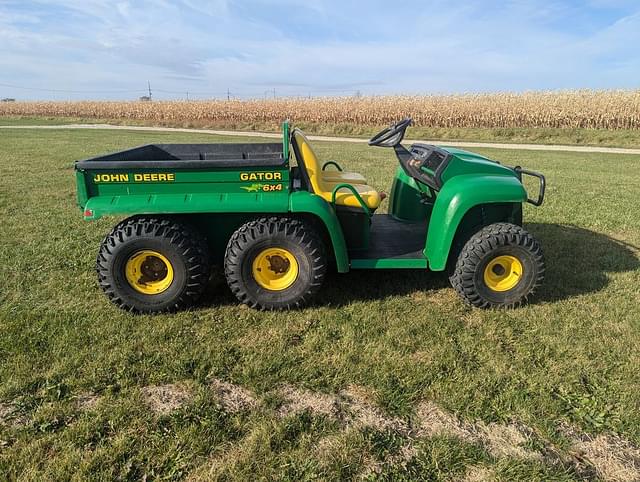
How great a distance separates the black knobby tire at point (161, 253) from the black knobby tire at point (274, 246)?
0.24 metres

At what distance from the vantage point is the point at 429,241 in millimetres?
3633

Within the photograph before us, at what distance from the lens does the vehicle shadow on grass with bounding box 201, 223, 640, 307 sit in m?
3.82

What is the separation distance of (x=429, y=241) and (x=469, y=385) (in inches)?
50.6

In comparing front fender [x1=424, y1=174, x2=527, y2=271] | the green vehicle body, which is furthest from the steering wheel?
front fender [x1=424, y1=174, x2=527, y2=271]

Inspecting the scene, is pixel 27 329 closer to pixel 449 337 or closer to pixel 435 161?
pixel 449 337

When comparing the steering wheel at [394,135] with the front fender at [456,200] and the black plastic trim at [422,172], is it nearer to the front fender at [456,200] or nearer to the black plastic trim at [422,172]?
the black plastic trim at [422,172]

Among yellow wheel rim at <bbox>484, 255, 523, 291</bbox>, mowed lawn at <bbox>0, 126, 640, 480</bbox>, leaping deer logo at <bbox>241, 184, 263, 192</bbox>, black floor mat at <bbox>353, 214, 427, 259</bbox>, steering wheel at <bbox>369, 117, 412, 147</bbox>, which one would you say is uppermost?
steering wheel at <bbox>369, 117, 412, 147</bbox>

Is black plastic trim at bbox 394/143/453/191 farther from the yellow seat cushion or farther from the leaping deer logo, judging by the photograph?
the leaping deer logo

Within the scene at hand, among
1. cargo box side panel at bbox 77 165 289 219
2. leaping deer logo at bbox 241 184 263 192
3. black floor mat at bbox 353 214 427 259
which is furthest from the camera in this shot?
black floor mat at bbox 353 214 427 259

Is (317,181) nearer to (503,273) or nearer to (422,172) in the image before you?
(422,172)

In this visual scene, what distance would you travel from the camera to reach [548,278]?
4.18m

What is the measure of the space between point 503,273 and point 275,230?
185cm

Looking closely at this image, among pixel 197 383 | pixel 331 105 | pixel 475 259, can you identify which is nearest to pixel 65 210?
pixel 197 383

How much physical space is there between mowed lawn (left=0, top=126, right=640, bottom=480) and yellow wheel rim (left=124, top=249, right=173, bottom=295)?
23 cm
